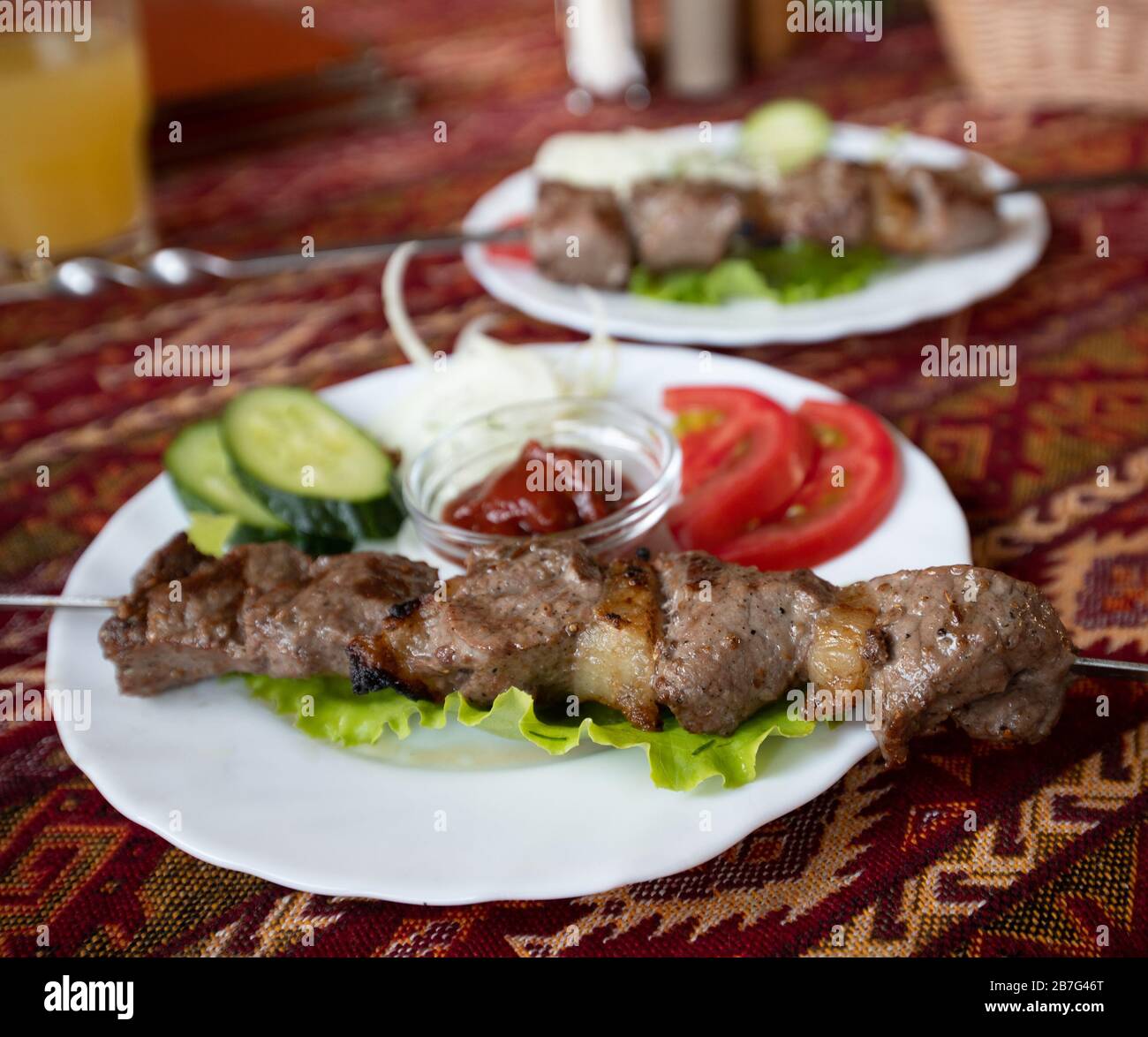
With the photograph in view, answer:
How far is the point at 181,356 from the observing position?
489 cm

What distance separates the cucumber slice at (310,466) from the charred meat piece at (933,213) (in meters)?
2.39

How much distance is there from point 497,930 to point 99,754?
37.3 inches

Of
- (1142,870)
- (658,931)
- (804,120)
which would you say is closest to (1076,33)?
(804,120)

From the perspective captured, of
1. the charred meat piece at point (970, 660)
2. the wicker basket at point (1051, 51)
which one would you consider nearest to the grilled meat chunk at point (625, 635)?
the charred meat piece at point (970, 660)

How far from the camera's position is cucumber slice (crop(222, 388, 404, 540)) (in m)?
3.31

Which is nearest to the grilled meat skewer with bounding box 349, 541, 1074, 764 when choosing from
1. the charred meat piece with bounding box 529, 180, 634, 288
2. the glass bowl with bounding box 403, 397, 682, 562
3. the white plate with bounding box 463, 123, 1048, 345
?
the glass bowl with bounding box 403, 397, 682, 562

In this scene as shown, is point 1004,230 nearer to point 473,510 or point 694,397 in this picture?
point 694,397

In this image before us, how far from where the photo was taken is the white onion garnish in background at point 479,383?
3.79 m

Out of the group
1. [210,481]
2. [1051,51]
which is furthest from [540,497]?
[1051,51]

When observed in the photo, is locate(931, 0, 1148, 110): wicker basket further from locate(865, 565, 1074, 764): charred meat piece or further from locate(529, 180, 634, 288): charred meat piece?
locate(865, 565, 1074, 764): charred meat piece

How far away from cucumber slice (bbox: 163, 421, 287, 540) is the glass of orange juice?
91.6 inches

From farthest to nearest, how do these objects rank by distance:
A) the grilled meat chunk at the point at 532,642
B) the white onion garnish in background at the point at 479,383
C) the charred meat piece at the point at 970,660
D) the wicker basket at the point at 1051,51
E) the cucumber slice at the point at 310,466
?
the wicker basket at the point at 1051,51 < the white onion garnish in background at the point at 479,383 < the cucumber slice at the point at 310,466 < the grilled meat chunk at the point at 532,642 < the charred meat piece at the point at 970,660

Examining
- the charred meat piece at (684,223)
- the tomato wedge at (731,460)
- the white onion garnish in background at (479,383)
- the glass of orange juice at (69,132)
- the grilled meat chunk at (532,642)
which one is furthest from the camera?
the glass of orange juice at (69,132)

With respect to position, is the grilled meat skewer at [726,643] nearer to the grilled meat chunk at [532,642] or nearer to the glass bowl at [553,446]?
the grilled meat chunk at [532,642]
